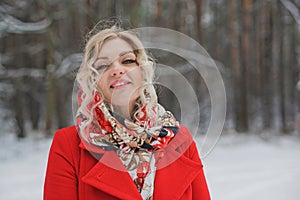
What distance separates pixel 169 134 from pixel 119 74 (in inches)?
14.3

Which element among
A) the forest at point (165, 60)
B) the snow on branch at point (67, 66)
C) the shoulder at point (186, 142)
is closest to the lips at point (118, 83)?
the shoulder at point (186, 142)

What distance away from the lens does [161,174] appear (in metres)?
1.47

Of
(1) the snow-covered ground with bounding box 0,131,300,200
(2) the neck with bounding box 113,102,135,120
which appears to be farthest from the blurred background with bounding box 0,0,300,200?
(2) the neck with bounding box 113,102,135,120

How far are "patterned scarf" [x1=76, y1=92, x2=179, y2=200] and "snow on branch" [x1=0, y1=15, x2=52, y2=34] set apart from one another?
667 centimetres

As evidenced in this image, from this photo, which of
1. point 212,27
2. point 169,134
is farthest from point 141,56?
point 212,27

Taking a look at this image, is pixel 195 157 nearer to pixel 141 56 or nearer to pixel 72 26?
pixel 141 56

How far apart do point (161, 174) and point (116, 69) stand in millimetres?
512

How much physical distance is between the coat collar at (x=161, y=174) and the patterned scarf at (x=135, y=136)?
0.03 m

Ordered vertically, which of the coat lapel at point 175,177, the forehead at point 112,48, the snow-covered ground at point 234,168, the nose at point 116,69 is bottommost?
the snow-covered ground at point 234,168

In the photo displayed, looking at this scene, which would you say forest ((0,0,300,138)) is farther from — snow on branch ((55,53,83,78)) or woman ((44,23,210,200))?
woman ((44,23,210,200))

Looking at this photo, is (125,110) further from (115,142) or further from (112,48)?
(112,48)

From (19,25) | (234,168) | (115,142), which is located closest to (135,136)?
(115,142)

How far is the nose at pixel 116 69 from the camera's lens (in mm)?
1356

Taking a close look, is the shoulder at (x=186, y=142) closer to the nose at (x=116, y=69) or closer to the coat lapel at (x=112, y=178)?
the coat lapel at (x=112, y=178)
